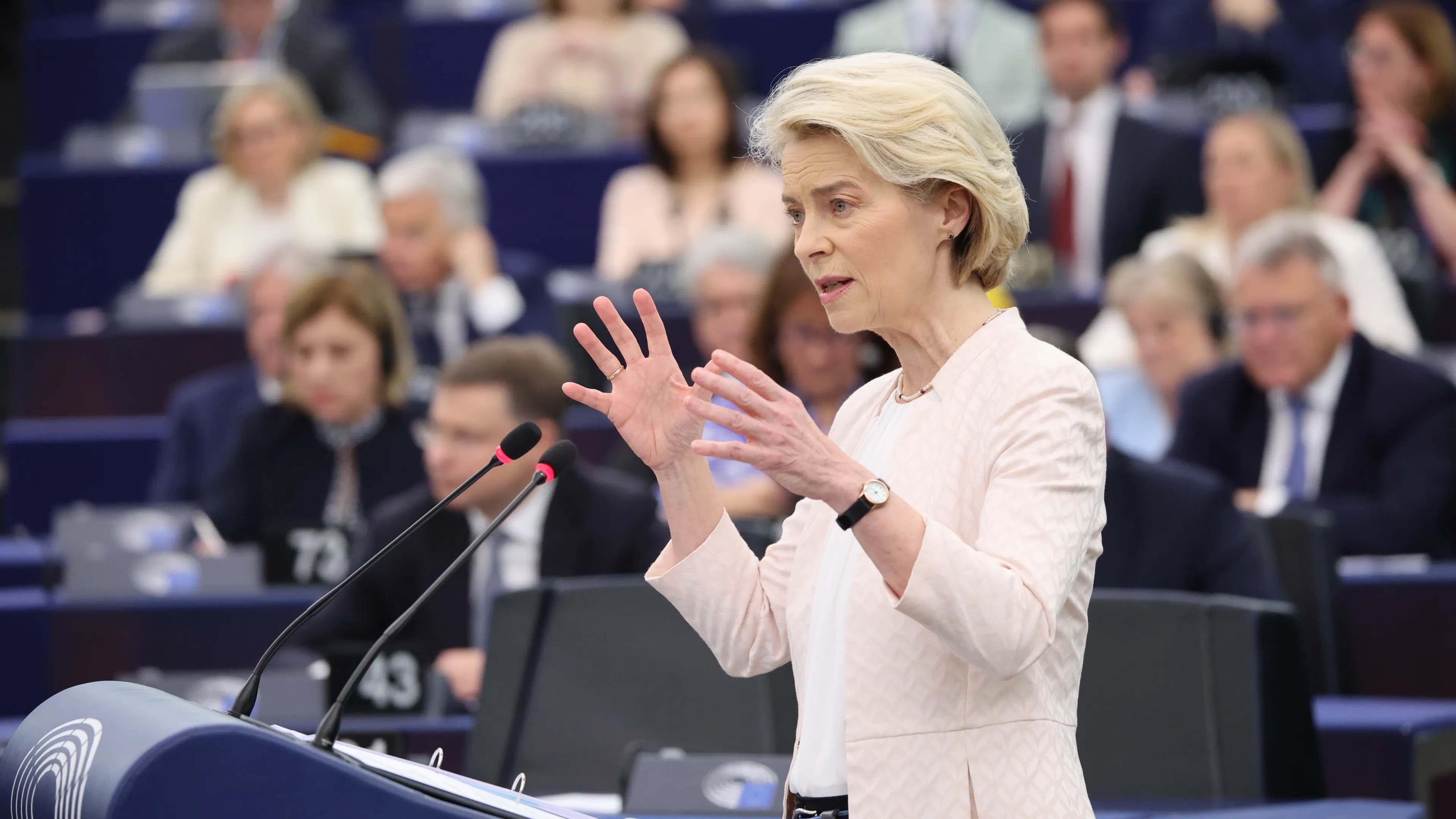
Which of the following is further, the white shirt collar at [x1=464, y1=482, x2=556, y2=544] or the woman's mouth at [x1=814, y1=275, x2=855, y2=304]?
the white shirt collar at [x1=464, y1=482, x2=556, y2=544]

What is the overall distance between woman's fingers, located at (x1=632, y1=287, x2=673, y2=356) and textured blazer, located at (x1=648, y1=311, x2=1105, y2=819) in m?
0.23

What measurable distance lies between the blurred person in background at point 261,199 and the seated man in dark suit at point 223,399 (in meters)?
0.77

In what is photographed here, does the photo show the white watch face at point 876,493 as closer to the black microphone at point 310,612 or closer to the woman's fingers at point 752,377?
the woman's fingers at point 752,377

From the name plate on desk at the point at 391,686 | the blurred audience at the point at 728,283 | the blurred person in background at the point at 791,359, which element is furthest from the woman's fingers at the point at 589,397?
the blurred audience at the point at 728,283

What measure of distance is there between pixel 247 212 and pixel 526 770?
3.99 m

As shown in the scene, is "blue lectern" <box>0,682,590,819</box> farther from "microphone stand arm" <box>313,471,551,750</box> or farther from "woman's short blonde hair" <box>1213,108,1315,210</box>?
"woman's short blonde hair" <box>1213,108,1315,210</box>

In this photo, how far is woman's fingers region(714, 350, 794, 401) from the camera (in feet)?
4.68

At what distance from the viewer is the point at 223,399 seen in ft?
17.3

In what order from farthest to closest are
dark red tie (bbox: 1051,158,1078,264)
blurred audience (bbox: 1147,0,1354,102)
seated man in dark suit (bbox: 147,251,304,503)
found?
1. blurred audience (bbox: 1147,0,1354,102)
2. dark red tie (bbox: 1051,158,1078,264)
3. seated man in dark suit (bbox: 147,251,304,503)

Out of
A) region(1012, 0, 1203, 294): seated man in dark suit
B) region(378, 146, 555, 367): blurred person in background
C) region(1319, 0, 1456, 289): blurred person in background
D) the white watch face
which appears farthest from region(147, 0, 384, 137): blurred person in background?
the white watch face

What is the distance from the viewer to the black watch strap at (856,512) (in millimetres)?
1419

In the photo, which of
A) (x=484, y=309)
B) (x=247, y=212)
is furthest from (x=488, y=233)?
(x=484, y=309)

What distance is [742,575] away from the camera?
1718mm

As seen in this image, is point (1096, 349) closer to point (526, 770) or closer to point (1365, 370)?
point (1365, 370)
